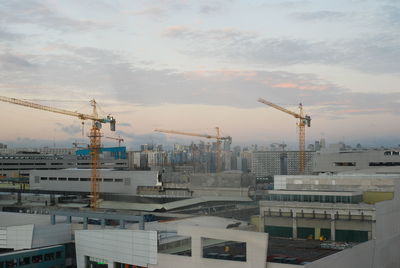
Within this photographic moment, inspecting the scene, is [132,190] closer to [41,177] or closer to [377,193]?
[41,177]

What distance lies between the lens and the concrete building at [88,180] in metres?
84.2

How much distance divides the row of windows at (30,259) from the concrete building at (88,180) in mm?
35750

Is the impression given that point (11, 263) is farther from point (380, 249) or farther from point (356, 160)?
point (356, 160)

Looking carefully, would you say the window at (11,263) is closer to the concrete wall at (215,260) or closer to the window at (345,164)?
the concrete wall at (215,260)

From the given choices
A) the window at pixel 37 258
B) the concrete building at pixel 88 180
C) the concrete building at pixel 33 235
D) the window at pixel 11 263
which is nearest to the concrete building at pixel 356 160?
the concrete building at pixel 88 180

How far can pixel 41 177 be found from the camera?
97000 mm

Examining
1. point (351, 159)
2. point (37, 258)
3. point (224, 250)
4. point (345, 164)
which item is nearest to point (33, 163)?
point (345, 164)

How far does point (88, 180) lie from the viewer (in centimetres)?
9144

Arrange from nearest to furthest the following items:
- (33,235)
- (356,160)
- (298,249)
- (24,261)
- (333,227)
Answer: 1. (298,249)
2. (333,227)
3. (24,261)
4. (33,235)
5. (356,160)

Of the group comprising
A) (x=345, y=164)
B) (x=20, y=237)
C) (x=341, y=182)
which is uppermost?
(x=345, y=164)

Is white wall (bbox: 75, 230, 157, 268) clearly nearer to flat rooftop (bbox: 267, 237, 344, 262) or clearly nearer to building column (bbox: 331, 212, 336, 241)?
flat rooftop (bbox: 267, 237, 344, 262)

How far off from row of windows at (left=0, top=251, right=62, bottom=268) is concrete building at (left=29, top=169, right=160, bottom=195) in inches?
1407

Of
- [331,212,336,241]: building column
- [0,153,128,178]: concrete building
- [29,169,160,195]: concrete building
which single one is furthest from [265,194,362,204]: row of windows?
[0,153,128,178]: concrete building

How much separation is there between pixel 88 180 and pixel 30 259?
46.2 meters
